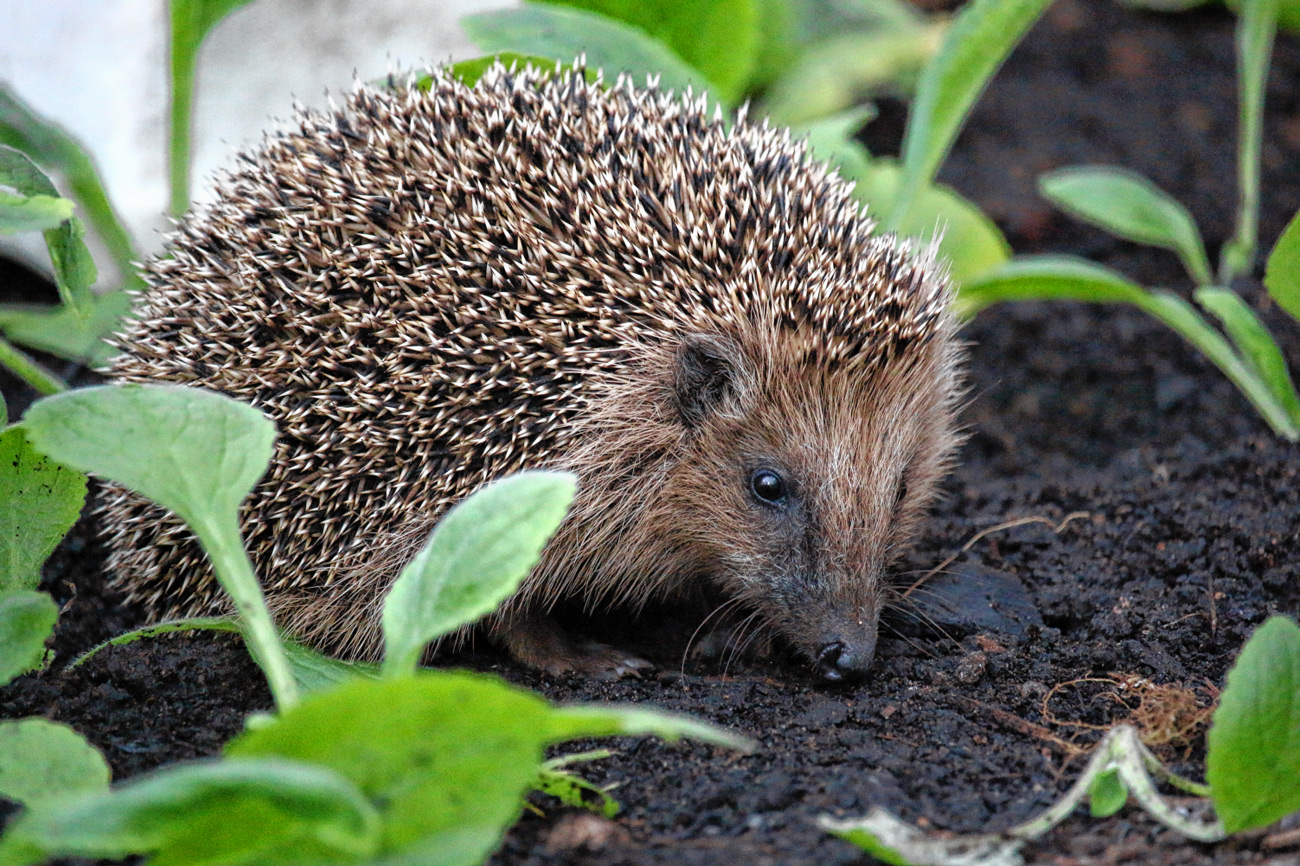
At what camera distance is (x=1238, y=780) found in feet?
9.47

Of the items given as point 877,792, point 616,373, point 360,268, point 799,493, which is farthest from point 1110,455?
point 360,268

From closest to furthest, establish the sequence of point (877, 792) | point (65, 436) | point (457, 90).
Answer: point (65, 436), point (877, 792), point (457, 90)

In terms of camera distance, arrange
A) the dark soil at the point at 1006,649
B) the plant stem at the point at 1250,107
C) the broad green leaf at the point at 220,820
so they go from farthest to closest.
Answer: the plant stem at the point at 1250,107, the dark soil at the point at 1006,649, the broad green leaf at the point at 220,820

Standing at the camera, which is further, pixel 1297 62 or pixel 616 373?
pixel 1297 62

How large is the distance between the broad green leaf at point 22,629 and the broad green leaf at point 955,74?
402 cm

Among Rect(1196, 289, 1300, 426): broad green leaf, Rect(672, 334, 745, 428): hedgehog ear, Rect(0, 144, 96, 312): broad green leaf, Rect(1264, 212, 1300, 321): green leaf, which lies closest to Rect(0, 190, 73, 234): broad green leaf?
Rect(0, 144, 96, 312): broad green leaf

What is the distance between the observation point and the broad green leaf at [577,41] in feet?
17.0

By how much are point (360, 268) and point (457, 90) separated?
2.72ft

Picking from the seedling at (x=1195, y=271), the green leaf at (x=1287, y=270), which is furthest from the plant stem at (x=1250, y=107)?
the green leaf at (x=1287, y=270)

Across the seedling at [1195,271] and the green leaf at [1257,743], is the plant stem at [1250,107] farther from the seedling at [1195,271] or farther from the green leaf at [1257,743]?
the green leaf at [1257,743]

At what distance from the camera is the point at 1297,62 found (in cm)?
913

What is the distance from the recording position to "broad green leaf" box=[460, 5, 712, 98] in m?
5.18

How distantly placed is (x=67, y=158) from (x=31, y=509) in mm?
2353

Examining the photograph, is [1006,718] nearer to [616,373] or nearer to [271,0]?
[616,373]
